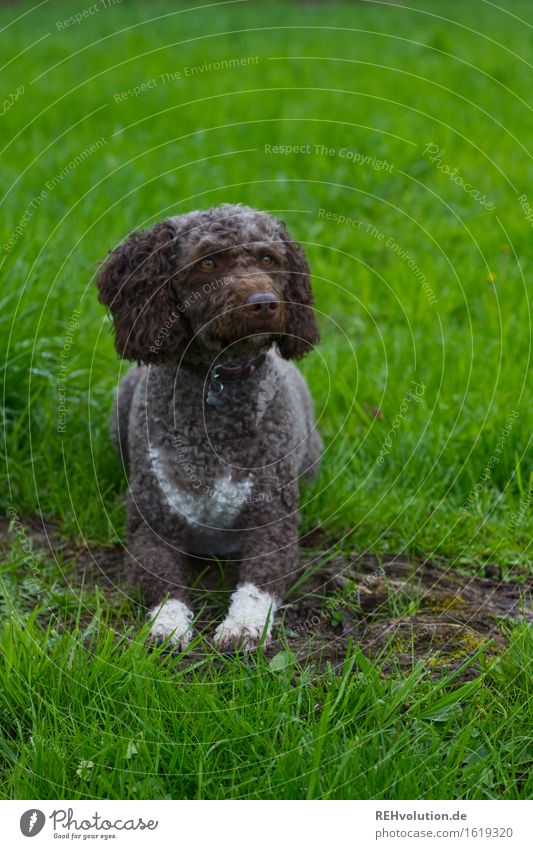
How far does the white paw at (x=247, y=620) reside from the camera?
3.98 metres

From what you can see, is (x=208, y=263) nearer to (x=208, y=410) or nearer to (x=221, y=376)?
(x=221, y=376)

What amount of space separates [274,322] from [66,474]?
1.79 meters

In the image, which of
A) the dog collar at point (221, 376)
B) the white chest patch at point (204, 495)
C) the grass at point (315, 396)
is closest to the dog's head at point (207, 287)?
the dog collar at point (221, 376)

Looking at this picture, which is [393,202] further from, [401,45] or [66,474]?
[401,45]

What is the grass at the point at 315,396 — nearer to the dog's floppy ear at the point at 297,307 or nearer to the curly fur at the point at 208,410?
the curly fur at the point at 208,410

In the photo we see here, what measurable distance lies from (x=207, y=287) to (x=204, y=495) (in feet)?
3.07

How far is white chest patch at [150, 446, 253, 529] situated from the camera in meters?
4.36

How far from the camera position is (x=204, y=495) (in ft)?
14.3

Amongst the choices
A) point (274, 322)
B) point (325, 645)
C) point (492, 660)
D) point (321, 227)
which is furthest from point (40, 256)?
point (492, 660)

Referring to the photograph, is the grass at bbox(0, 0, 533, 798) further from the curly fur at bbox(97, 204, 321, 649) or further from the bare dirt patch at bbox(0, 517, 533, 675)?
the curly fur at bbox(97, 204, 321, 649)

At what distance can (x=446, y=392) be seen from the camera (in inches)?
234
